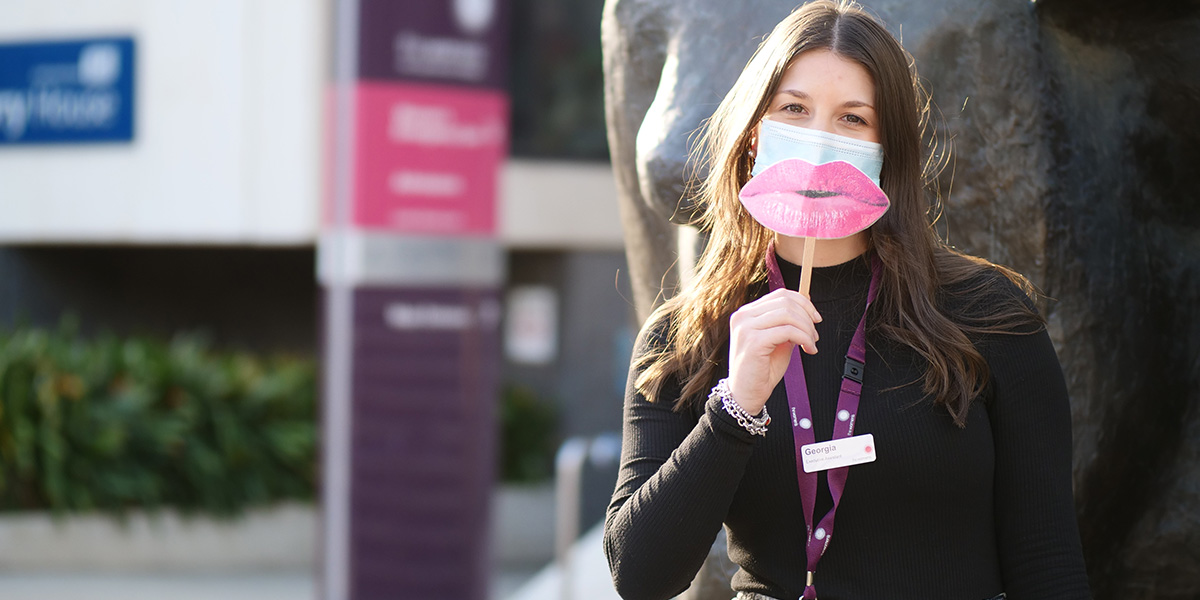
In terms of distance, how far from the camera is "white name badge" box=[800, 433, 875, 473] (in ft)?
5.39

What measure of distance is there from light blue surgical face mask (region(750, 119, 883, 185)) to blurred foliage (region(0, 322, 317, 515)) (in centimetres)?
704

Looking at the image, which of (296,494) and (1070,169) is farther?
(296,494)

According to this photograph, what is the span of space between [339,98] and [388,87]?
244 millimetres

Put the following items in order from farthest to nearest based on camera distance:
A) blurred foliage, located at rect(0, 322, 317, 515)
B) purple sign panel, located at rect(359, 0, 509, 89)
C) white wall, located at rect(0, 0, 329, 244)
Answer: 1. white wall, located at rect(0, 0, 329, 244)
2. blurred foliage, located at rect(0, 322, 317, 515)
3. purple sign panel, located at rect(359, 0, 509, 89)

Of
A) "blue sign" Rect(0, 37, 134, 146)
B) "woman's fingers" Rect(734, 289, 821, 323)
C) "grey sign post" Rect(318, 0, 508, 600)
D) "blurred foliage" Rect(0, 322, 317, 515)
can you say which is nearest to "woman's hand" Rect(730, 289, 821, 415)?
"woman's fingers" Rect(734, 289, 821, 323)

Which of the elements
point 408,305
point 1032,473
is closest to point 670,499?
point 1032,473

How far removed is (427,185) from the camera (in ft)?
20.4

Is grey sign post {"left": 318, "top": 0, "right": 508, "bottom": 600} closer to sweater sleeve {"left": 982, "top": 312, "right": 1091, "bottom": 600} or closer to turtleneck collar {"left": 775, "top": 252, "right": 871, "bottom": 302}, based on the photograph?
turtleneck collar {"left": 775, "top": 252, "right": 871, "bottom": 302}

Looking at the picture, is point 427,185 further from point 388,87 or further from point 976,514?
point 976,514

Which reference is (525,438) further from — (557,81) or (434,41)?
(434,41)

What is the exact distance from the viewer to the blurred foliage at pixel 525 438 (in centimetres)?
980

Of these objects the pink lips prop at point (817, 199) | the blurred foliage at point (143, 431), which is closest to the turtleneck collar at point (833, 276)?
the pink lips prop at point (817, 199)

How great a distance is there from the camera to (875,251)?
182 cm

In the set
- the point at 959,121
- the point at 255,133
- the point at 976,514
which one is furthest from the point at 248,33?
the point at 976,514
